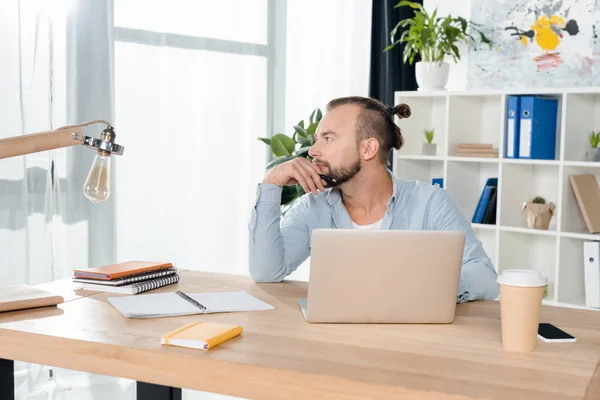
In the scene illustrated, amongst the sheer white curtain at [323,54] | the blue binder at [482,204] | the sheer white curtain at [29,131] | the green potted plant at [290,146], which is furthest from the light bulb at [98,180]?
the sheer white curtain at [323,54]

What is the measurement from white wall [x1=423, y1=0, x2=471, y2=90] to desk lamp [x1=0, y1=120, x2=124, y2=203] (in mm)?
2866

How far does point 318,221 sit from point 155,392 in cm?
76

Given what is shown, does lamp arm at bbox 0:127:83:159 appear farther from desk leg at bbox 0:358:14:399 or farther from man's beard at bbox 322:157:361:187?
man's beard at bbox 322:157:361:187

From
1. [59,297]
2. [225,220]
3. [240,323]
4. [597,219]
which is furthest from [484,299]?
[225,220]

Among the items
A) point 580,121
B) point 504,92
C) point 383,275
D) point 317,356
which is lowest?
point 317,356

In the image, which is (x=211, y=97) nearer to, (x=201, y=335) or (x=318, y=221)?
(x=318, y=221)

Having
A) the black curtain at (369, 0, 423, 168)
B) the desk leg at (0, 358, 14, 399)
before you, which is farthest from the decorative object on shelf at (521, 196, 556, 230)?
the desk leg at (0, 358, 14, 399)

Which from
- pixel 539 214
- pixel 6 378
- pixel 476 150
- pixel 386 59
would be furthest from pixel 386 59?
pixel 6 378

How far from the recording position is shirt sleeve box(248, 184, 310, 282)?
218 cm

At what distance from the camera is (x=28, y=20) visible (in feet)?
9.75

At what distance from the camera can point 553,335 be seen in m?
1.59

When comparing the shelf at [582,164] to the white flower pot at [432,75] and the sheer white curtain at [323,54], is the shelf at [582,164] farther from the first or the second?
the sheer white curtain at [323,54]

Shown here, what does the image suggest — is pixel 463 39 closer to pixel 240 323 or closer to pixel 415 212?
pixel 415 212

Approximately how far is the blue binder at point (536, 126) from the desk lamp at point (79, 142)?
2.51 metres
